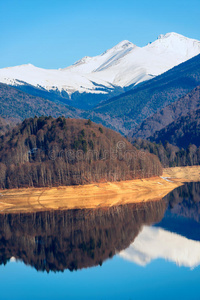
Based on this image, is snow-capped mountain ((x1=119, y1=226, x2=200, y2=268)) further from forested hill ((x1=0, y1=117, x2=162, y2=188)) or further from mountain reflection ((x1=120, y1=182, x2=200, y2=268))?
forested hill ((x1=0, y1=117, x2=162, y2=188))

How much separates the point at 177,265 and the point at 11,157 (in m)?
72.4

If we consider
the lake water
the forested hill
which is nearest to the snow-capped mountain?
the lake water

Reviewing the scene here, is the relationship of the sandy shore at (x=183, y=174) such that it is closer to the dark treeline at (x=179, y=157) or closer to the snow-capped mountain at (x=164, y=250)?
the dark treeline at (x=179, y=157)

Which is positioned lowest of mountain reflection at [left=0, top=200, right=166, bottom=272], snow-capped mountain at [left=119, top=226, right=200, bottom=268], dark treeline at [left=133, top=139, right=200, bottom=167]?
snow-capped mountain at [left=119, top=226, right=200, bottom=268]

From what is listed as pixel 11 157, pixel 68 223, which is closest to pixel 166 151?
pixel 11 157

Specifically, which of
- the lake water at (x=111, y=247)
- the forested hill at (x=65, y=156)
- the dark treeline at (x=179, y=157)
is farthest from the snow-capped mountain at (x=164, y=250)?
the dark treeline at (x=179, y=157)

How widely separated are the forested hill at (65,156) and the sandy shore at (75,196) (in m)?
3.22

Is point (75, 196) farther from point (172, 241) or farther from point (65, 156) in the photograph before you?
point (172, 241)

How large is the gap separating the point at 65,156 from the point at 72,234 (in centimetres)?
4661

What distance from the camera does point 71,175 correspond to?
348 ft

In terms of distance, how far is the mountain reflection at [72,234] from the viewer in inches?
2296

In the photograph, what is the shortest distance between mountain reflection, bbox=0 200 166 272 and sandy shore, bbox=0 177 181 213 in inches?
231

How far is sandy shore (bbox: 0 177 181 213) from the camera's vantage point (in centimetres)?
9225

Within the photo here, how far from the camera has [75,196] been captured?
100000 mm
